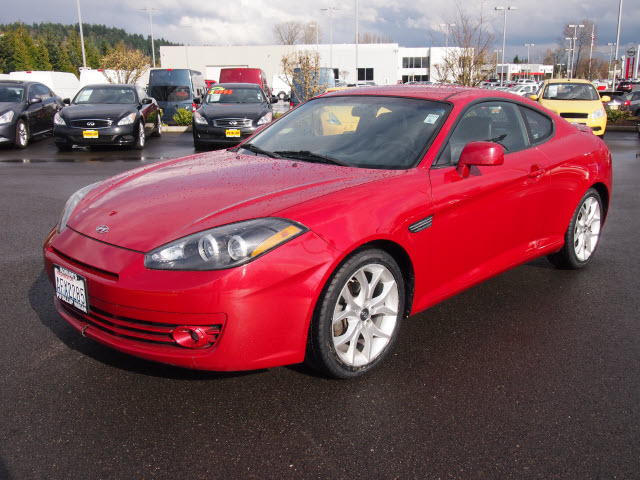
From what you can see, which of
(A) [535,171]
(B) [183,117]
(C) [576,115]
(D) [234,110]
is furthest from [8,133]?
(C) [576,115]

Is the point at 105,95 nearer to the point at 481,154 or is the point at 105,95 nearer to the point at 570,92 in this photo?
the point at 570,92

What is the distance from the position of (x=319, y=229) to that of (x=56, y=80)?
23.0 meters

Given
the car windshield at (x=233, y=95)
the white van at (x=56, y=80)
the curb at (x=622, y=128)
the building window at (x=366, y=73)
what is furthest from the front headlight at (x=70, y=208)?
the building window at (x=366, y=73)

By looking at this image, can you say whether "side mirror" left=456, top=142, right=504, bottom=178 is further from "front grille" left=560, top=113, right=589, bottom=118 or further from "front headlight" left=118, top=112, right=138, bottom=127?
"front grille" left=560, top=113, right=589, bottom=118

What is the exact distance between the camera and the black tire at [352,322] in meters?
2.77

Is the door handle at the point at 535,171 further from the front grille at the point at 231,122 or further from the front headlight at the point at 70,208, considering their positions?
the front grille at the point at 231,122

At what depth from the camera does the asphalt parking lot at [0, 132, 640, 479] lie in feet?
7.76

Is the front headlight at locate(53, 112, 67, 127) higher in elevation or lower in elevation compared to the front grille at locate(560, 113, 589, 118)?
higher

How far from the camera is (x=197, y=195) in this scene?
10.2 ft

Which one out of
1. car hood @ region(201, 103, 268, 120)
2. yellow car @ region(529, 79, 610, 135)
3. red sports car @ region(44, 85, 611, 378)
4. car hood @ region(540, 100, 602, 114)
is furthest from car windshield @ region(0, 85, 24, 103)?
car hood @ region(540, 100, 602, 114)

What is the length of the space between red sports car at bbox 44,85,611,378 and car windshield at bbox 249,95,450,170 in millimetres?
13

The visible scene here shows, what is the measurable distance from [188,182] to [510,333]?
2150mm

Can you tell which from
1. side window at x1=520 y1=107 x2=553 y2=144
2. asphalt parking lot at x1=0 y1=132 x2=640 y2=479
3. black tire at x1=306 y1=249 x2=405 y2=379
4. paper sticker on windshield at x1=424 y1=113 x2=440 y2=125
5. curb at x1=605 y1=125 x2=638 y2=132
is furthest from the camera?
curb at x1=605 y1=125 x2=638 y2=132

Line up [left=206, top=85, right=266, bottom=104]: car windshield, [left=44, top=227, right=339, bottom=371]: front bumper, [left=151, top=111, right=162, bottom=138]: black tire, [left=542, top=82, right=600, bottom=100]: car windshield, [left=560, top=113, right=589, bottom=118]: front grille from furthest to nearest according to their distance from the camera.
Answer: [left=151, top=111, right=162, bottom=138]: black tire
[left=542, top=82, right=600, bottom=100]: car windshield
[left=560, top=113, right=589, bottom=118]: front grille
[left=206, top=85, right=266, bottom=104]: car windshield
[left=44, top=227, right=339, bottom=371]: front bumper
